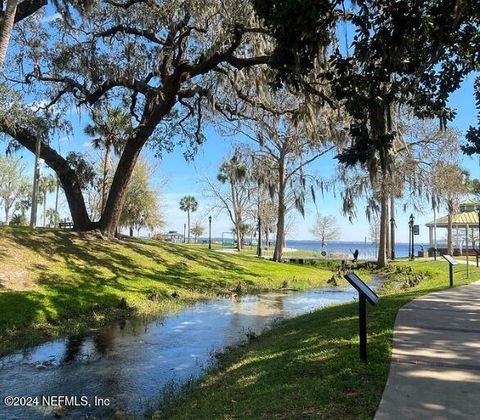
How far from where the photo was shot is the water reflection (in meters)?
6.46

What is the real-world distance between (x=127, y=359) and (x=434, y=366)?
489cm

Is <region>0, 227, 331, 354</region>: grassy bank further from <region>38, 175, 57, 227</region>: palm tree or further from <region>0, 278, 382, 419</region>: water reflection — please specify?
<region>38, 175, 57, 227</region>: palm tree

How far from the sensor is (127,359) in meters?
8.23

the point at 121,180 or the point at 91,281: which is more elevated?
the point at 121,180

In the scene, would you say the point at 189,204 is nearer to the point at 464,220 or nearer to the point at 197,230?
the point at 197,230

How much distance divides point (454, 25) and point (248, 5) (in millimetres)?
7627

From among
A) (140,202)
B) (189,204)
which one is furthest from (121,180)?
(189,204)

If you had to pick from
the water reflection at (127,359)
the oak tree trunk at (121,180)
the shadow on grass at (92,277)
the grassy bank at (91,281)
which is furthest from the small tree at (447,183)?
the water reflection at (127,359)

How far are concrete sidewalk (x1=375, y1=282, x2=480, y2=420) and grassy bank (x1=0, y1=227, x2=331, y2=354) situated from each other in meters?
6.61

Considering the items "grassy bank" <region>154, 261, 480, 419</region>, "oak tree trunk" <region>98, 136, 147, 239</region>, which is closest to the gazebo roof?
"oak tree trunk" <region>98, 136, 147, 239</region>

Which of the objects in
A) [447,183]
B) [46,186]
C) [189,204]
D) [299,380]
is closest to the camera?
[299,380]

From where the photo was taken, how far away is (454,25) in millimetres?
6633

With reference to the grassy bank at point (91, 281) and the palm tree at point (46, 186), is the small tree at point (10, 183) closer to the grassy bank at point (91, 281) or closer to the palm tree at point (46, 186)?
the palm tree at point (46, 186)

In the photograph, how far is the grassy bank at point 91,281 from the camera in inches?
419
